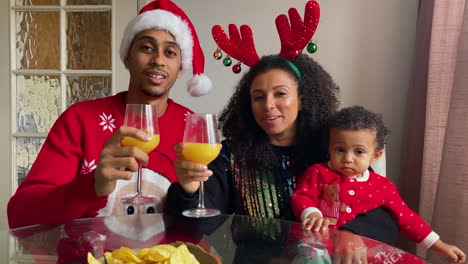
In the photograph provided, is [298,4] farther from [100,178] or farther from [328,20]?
[100,178]

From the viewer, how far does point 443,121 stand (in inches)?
76.3

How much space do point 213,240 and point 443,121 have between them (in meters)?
1.41

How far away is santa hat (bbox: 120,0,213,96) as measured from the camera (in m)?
1.74

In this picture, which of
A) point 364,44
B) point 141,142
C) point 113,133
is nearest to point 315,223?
point 141,142

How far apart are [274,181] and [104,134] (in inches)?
27.9

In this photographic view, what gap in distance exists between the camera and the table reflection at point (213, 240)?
992 millimetres

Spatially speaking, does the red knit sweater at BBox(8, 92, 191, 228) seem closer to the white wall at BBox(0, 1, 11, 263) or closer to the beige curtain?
the beige curtain

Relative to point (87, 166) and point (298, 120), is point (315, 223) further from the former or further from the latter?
point (87, 166)

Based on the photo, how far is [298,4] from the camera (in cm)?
252

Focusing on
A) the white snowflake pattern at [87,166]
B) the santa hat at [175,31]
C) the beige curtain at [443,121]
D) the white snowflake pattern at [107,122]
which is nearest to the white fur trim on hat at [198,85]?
the santa hat at [175,31]

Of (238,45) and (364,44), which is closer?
(238,45)

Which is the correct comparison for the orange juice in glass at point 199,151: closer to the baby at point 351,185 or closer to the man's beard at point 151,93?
the baby at point 351,185

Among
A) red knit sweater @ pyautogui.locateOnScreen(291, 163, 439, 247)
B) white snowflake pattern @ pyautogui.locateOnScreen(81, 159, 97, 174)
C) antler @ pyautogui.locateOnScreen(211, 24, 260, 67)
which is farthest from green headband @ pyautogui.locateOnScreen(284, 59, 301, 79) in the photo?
white snowflake pattern @ pyautogui.locateOnScreen(81, 159, 97, 174)

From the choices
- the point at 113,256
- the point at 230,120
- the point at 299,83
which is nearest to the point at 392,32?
the point at 299,83
